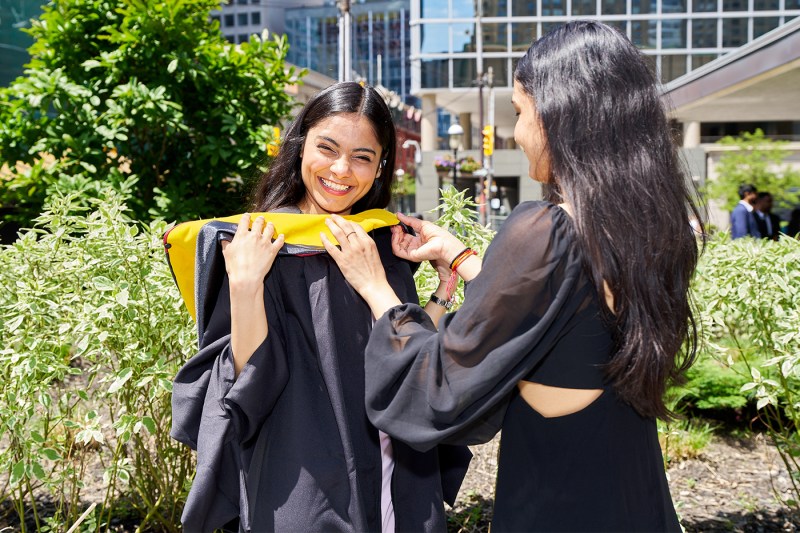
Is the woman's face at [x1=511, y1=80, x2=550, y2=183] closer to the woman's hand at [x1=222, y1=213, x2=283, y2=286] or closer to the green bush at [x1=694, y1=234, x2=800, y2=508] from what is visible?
the woman's hand at [x1=222, y1=213, x2=283, y2=286]

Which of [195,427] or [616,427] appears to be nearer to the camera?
[616,427]

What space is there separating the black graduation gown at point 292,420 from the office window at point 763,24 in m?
41.4

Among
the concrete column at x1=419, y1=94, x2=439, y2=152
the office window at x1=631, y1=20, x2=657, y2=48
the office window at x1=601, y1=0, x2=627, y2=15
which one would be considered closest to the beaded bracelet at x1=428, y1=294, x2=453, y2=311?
the concrete column at x1=419, y1=94, x2=439, y2=152

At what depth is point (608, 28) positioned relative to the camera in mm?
1635

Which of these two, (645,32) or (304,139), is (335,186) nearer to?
(304,139)

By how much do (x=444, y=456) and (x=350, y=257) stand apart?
68 centimetres

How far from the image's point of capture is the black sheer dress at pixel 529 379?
4.86 feet

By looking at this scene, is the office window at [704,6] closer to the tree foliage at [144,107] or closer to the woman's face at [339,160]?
the tree foliage at [144,107]

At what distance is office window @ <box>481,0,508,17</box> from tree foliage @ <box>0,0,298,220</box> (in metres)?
34.2

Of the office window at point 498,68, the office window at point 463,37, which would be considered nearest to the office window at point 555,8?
the office window at point 498,68

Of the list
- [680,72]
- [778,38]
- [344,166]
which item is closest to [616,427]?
[344,166]

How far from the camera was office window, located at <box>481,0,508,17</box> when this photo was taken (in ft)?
123

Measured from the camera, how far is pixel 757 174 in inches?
1217

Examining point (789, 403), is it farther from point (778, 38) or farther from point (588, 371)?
point (778, 38)
